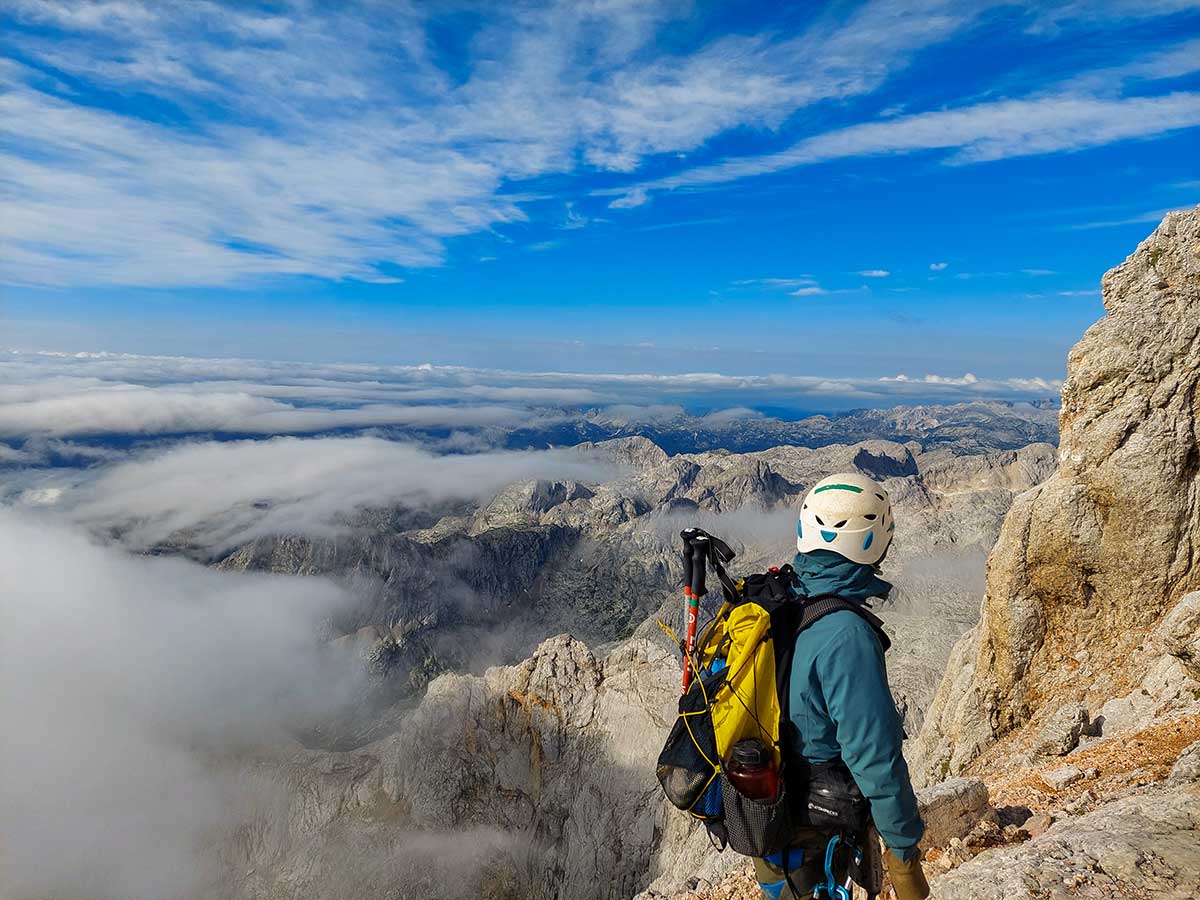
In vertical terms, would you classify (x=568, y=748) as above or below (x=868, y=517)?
below

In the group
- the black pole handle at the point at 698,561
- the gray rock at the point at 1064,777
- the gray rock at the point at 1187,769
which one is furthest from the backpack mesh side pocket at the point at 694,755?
the gray rock at the point at 1064,777

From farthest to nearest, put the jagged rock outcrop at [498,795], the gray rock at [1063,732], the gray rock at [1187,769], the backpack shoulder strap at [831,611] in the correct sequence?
1. the jagged rock outcrop at [498,795]
2. the gray rock at [1063,732]
3. the gray rock at [1187,769]
4. the backpack shoulder strap at [831,611]

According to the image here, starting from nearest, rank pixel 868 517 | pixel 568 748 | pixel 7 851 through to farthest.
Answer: pixel 868 517
pixel 568 748
pixel 7 851

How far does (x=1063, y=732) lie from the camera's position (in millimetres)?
16984

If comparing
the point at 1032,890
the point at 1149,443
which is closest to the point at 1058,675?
the point at 1149,443

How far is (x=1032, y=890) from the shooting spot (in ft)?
26.4

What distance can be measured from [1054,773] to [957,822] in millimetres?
4254

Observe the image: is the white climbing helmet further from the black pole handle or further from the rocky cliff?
the rocky cliff

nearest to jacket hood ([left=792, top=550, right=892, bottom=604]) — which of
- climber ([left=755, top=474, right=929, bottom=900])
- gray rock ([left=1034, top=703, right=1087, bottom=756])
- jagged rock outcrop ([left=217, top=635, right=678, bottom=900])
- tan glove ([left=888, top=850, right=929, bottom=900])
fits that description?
climber ([left=755, top=474, right=929, bottom=900])

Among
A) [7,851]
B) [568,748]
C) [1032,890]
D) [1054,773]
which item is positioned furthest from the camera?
[7,851]

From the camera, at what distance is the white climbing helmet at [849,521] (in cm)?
709

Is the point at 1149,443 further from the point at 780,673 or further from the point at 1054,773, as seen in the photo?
the point at 780,673

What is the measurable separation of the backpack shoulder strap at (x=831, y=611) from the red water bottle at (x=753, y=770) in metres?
1.29

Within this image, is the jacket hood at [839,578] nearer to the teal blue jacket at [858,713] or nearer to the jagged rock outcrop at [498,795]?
the teal blue jacket at [858,713]
